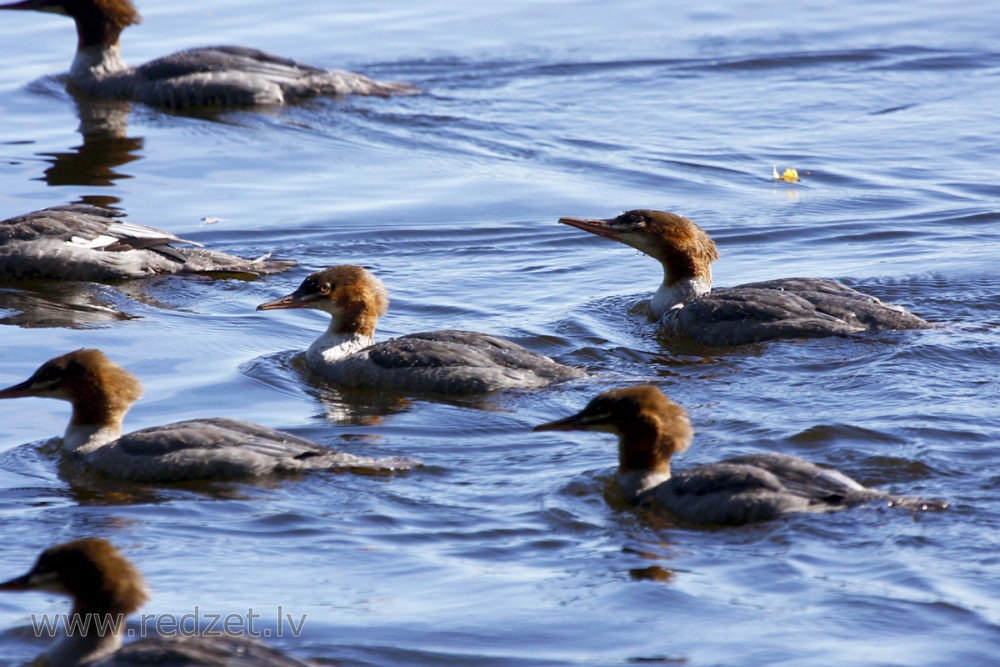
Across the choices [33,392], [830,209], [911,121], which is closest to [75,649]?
[33,392]

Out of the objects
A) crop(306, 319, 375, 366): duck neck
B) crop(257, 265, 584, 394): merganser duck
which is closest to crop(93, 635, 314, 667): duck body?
crop(257, 265, 584, 394): merganser duck

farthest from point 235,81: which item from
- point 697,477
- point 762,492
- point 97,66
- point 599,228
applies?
point 762,492

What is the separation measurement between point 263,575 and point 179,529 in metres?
0.82

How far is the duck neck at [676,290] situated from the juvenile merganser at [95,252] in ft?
10.8

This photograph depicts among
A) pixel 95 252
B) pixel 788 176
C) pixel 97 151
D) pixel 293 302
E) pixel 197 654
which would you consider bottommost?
pixel 197 654

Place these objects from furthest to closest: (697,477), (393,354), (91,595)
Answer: (393,354), (697,477), (91,595)

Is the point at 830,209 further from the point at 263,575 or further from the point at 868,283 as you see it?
the point at 263,575

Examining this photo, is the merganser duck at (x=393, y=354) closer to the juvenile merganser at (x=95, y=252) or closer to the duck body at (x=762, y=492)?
the juvenile merganser at (x=95, y=252)

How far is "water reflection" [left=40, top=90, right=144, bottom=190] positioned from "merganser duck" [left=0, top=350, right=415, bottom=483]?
631cm

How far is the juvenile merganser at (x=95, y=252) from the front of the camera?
1312 cm

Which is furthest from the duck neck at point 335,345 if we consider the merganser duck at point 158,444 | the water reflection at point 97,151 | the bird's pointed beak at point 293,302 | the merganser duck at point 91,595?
the water reflection at point 97,151

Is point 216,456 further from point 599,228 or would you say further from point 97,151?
point 97,151

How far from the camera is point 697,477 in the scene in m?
8.27

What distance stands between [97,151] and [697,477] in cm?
1097
